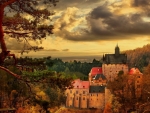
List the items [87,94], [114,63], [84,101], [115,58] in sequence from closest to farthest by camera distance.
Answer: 1. [84,101]
2. [87,94]
3. [114,63]
4. [115,58]

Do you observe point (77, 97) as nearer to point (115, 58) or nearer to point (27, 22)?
point (115, 58)

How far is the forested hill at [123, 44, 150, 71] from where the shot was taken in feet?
168

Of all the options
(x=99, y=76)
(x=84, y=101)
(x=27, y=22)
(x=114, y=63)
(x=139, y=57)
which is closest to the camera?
(x=27, y=22)

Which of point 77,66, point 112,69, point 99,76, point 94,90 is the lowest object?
point 94,90

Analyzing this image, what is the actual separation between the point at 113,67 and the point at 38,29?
137 feet

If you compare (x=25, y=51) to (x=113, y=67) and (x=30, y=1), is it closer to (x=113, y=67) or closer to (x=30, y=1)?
(x=30, y=1)

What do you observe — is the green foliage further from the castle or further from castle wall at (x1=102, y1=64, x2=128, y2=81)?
the castle

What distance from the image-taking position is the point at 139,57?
5591 centimetres

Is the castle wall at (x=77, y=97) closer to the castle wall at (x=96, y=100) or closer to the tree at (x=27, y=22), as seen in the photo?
the castle wall at (x=96, y=100)

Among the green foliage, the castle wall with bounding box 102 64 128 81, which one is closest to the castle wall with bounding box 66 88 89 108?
the castle wall with bounding box 102 64 128 81

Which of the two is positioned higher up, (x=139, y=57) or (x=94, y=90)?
(x=139, y=57)

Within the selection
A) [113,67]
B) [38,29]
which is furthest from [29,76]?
[113,67]

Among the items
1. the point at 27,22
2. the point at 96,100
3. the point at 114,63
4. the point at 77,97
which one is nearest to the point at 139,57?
the point at 114,63

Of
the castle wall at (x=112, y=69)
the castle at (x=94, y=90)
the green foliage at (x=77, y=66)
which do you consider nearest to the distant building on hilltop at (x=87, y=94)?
the castle at (x=94, y=90)
